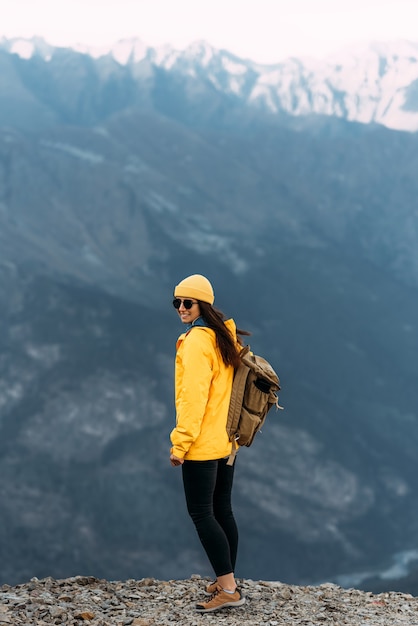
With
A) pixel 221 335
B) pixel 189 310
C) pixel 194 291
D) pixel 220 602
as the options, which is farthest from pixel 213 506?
pixel 194 291

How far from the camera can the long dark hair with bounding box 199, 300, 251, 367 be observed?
7.20m

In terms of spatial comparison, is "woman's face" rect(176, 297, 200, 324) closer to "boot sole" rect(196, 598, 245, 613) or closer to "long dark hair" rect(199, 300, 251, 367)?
"long dark hair" rect(199, 300, 251, 367)

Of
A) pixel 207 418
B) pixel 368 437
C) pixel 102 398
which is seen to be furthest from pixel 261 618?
pixel 368 437

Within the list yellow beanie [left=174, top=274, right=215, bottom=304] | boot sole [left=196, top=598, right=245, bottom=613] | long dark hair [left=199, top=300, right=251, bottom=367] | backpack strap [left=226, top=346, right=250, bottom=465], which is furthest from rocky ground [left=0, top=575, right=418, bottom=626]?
yellow beanie [left=174, top=274, right=215, bottom=304]

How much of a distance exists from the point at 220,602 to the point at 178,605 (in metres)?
0.65

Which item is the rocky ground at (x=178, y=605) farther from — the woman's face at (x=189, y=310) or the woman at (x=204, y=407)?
the woman's face at (x=189, y=310)

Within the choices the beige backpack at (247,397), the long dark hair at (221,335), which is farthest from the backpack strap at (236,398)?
the long dark hair at (221,335)

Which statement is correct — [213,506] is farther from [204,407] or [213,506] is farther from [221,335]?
[221,335]

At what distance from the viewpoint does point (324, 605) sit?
8.52 m

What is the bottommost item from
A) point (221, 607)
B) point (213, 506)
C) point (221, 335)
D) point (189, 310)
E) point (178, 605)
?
point (221, 607)

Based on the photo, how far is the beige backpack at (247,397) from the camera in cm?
734

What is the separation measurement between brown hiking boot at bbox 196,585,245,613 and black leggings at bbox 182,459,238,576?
25 cm

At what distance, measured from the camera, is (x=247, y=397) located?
743 centimetres

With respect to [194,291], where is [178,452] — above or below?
below
